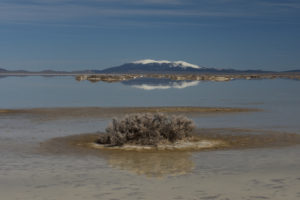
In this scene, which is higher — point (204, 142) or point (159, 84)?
point (159, 84)

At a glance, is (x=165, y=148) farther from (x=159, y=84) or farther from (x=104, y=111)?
(x=159, y=84)

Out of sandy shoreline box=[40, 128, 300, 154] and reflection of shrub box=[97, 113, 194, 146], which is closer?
sandy shoreline box=[40, 128, 300, 154]

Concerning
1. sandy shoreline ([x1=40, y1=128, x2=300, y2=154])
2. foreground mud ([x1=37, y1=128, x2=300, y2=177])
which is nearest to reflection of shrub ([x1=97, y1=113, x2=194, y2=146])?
sandy shoreline ([x1=40, y1=128, x2=300, y2=154])

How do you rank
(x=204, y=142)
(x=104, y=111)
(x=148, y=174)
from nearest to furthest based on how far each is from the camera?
(x=148, y=174), (x=204, y=142), (x=104, y=111)

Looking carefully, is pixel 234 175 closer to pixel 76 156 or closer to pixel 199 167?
pixel 199 167

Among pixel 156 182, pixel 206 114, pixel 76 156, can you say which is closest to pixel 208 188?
pixel 156 182

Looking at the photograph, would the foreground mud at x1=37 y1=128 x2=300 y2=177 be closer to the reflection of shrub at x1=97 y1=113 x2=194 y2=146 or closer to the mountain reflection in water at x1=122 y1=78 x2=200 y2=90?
the reflection of shrub at x1=97 y1=113 x2=194 y2=146

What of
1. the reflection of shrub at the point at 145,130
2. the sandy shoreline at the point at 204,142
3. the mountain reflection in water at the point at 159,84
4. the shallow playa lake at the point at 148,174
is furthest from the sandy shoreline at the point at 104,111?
the mountain reflection in water at the point at 159,84

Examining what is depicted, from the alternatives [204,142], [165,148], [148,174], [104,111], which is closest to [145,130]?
[165,148]

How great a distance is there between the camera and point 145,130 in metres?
15.0

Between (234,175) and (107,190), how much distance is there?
2.89 m

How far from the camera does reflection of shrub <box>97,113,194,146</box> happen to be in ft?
49.3

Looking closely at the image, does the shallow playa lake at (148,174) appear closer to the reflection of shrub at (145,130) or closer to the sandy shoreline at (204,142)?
the sandy shoreline at (204,142)

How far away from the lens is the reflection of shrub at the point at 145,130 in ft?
49.3
